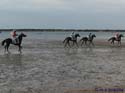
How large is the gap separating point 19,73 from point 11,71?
0.95 meters

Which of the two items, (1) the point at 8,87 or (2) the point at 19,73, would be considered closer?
(1) the point at 8,87

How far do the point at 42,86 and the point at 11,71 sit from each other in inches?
193

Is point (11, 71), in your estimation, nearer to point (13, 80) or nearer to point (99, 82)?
point (13, 80)

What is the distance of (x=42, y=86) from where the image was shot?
13.1 m

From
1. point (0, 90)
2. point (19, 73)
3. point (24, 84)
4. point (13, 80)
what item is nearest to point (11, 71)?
point (19, 73)

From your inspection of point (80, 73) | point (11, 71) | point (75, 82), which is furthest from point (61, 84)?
point (11, 71)

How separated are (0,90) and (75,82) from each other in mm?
3125

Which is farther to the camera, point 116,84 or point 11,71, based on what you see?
point 11,71

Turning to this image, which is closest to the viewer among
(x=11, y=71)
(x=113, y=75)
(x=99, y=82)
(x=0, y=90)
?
(x=0, y=90)

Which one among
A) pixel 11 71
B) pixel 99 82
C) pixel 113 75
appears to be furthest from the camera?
pixel 11 71

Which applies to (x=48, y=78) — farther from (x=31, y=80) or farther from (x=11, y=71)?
(x=11, y=71)

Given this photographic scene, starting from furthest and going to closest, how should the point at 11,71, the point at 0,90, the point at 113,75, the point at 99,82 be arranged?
the point at 11,71 → the point at 113,75 → the point at 99,82 → the point at 0,90

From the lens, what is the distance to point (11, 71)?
17703mm

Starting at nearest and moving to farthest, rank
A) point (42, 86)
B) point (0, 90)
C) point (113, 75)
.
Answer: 1. point (0, 90)
2. point (42, 86)
3. point (113, 75)
